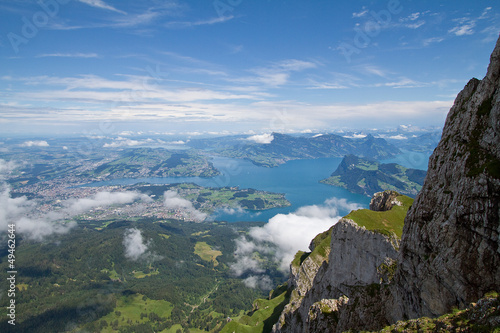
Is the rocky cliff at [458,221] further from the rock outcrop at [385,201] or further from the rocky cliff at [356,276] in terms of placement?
the rock outcrop at [385,201]

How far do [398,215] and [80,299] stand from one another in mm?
193302

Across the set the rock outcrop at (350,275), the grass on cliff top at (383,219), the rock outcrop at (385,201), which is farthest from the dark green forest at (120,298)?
the grass on cliff top at (383,219)

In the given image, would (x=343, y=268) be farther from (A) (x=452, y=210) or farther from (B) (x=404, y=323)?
(A) (x=452, y=210)

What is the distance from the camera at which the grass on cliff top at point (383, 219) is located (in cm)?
2892

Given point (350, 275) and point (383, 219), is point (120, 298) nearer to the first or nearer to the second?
point (350, 275)

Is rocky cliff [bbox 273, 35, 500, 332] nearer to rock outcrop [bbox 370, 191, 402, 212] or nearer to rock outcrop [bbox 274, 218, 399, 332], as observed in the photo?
rock outcrop [bbox 274, 218, 399, 332]

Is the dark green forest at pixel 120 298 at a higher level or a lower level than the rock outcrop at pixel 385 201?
lower

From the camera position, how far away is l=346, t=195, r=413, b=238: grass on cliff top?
28920 millimetres

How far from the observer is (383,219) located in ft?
103

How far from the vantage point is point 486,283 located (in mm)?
11719

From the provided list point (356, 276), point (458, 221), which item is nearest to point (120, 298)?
point (356, 276)

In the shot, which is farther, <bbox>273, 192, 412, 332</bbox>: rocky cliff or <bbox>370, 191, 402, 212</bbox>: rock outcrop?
<bbox>370, 191, 402, 212</bbox>: rock outcrop

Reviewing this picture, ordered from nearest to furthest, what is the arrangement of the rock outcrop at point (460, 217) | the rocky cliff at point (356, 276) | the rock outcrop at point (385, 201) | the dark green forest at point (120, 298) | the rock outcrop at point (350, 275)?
1. the rock outcrop at point (460, 217)
2. the rocky cliff at point (356, 276)
3. the rock outcrop at point (350, 275)
4. the rock outcrop at point (385, 201)
5. the dark green forest at point (120, 298)

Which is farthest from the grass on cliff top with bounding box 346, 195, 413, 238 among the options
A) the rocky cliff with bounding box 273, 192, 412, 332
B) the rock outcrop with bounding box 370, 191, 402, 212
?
the rock outcrop with bounding box 370, 191, 402, 212
